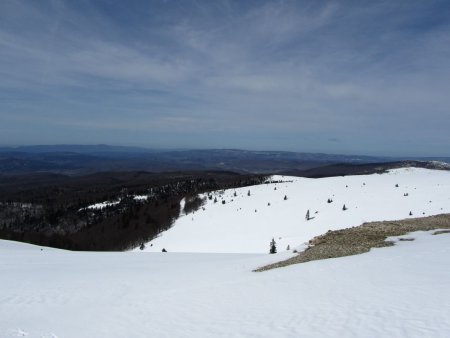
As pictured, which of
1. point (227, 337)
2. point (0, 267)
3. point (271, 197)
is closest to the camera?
point (227, 337)

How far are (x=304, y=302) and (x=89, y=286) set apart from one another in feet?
33.2

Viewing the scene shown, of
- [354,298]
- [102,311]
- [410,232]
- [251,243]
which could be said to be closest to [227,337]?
[354,298]

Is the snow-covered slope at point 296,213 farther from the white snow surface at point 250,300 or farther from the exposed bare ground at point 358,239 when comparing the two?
the white snow surface at point 250,300

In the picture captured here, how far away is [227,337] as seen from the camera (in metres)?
8.45

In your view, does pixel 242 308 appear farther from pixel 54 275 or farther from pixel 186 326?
pixel 54 275

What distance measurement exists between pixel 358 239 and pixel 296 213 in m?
29.6

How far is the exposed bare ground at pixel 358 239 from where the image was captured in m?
18.4

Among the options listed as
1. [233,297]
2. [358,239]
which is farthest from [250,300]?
[358,239]

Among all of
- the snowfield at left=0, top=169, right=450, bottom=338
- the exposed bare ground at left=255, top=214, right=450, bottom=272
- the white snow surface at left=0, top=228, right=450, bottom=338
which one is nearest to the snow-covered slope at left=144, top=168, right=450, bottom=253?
the exposed bare ground at left=255, top=214, right=450, bottom=272

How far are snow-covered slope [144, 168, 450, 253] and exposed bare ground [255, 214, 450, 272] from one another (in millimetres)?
10733

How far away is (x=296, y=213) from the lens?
50.0m

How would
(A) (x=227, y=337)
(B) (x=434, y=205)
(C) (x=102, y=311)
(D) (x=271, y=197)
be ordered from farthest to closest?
(D) (x=271, y=197)
(B) (x=434, y=205)
(C) (x=102, y=311)
(A) (x=227, y=337)

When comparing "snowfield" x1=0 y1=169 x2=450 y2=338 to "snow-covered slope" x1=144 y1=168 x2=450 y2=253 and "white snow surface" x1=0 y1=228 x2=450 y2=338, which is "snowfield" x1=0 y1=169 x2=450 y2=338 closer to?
"white snow surface" x1=0 y1=228 x2=450 y2=338

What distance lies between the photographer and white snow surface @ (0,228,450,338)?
8625 mm
